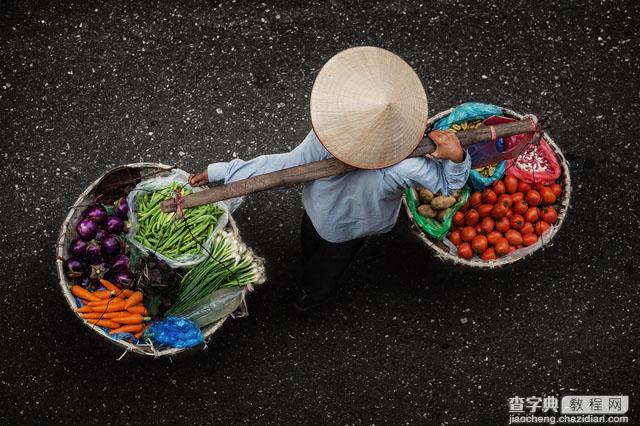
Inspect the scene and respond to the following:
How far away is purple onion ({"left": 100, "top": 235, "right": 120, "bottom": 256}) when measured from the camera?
122 inches

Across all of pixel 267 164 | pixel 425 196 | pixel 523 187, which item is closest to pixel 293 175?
pixel 267 164

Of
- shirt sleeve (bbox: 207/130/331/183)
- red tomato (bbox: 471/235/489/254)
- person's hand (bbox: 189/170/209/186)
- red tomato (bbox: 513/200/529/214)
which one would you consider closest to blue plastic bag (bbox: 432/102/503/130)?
red tomato (bbox: 513/200/529/214)

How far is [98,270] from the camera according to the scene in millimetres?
3111

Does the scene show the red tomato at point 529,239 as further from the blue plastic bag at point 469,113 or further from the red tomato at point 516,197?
the blue plastic bag at point 469,113

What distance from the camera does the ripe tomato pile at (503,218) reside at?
3.29m

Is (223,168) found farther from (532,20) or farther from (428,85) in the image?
(532,20)

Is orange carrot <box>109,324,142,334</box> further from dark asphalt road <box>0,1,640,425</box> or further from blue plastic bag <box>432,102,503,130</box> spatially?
blue plastic bag <box>432,102,503,130</box>

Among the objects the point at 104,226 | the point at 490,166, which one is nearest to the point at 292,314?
the point at 104,226

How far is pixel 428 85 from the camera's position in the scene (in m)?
3.77

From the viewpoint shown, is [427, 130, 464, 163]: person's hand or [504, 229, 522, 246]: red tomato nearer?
[427, 130, 464, 163]: person's hand

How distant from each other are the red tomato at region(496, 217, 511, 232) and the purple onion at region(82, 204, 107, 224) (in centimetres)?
205

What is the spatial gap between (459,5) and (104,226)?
245cm

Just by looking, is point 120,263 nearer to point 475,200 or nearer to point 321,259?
point 321,259

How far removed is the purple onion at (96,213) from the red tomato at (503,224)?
2.05 metres
